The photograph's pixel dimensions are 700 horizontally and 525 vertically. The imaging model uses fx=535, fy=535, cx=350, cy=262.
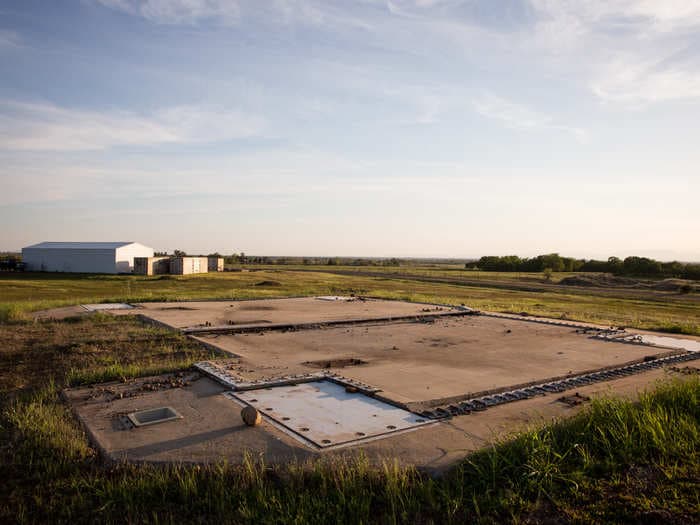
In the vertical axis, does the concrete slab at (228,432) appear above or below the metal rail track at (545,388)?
below

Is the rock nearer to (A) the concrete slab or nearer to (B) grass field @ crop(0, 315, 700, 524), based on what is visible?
(A) the concrete slab

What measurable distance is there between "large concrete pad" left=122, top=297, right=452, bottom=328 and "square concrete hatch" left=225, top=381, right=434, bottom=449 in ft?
21.8

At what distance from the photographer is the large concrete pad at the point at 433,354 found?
8.17 m

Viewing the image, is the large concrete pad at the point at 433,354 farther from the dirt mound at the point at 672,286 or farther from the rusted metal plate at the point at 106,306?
the dirt mound at the point at 672,286

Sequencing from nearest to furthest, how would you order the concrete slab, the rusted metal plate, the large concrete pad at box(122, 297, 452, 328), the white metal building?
the concrete slab → the large concrete pad at box(122, 297, 452, 328) → the rusted metal plate → the white metal building

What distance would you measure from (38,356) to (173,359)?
250 centimetres

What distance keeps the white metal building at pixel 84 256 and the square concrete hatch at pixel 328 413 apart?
52.9m

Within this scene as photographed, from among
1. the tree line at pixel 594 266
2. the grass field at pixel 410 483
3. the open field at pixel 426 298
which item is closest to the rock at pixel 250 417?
the grass field at pixel 410 483

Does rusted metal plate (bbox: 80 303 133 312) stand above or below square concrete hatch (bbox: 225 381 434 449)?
above

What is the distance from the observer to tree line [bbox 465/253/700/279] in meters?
69.8

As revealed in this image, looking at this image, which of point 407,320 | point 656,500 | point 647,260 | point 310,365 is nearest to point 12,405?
point 310,365

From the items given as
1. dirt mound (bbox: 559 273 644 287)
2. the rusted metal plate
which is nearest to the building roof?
the rusted metal plate

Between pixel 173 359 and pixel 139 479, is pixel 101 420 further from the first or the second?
pixel 173 359

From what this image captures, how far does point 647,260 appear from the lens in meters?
74.6
